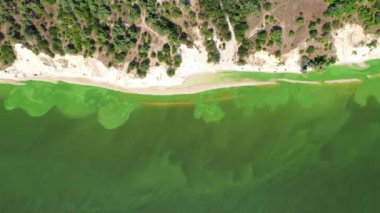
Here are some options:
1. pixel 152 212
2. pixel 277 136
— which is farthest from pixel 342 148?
pixel 152 212

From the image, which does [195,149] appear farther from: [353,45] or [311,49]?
[353,45]

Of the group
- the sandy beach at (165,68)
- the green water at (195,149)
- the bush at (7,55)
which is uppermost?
the bush at (7,55)

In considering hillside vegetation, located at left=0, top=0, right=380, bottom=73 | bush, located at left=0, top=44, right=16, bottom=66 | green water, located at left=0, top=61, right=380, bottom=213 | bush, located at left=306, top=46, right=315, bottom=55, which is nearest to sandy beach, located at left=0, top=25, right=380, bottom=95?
bush, located at left=0, top=44, right=16, bottom=66

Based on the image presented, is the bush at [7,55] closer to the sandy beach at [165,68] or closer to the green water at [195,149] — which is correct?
the sandy beach at [165,68]

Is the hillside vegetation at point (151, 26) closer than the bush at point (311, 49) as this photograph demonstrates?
Yes

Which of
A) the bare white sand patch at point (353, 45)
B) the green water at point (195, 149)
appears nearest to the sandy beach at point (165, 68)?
the bare white sand patch at point (353, 45)

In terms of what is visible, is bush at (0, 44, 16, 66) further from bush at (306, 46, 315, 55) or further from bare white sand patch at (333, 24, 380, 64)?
bare white sand patch at (333, 24, 380, 64)

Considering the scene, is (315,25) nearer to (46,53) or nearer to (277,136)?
(277,136)
